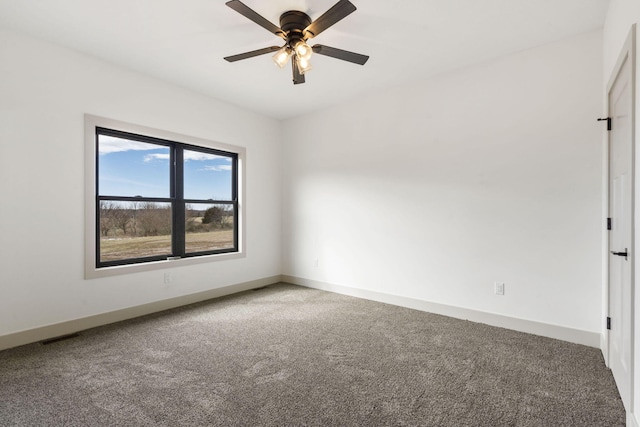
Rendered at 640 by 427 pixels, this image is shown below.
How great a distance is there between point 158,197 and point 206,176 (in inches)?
30.6

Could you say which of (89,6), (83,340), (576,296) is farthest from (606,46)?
(83,340)

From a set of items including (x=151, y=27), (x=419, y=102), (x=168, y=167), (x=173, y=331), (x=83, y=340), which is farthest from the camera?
(x=168, y=167)

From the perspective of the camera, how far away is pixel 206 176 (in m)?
4.56

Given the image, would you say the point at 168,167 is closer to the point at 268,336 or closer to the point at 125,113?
the point at 125,113

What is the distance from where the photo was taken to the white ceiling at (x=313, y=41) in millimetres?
2484

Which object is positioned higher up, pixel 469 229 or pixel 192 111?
pixel 192 111

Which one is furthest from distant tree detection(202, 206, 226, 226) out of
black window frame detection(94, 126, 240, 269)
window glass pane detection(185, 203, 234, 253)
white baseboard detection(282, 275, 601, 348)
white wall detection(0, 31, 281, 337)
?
white baseboard detection(282, 275, 601, 348)

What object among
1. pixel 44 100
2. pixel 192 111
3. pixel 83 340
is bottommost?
pixel 83 340

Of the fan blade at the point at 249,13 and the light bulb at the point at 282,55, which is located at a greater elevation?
the fan blade at the point at 249,13

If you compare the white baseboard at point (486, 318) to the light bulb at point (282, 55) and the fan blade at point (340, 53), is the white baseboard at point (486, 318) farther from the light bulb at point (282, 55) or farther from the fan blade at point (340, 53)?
the light bulb at point (282, 55)

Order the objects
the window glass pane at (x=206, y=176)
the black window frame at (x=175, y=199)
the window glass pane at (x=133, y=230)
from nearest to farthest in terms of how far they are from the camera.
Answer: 1. the black window frame at (x=175, y=199)
2. the window glass pane at (x=133, y=230)
3. the window glass pane at (x=206, y=176)

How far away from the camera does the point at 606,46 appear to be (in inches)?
104

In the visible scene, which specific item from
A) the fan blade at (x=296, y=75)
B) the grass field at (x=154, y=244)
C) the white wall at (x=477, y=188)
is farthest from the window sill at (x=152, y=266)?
the fan blade at (x=296, y=75)

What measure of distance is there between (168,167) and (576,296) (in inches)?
186
